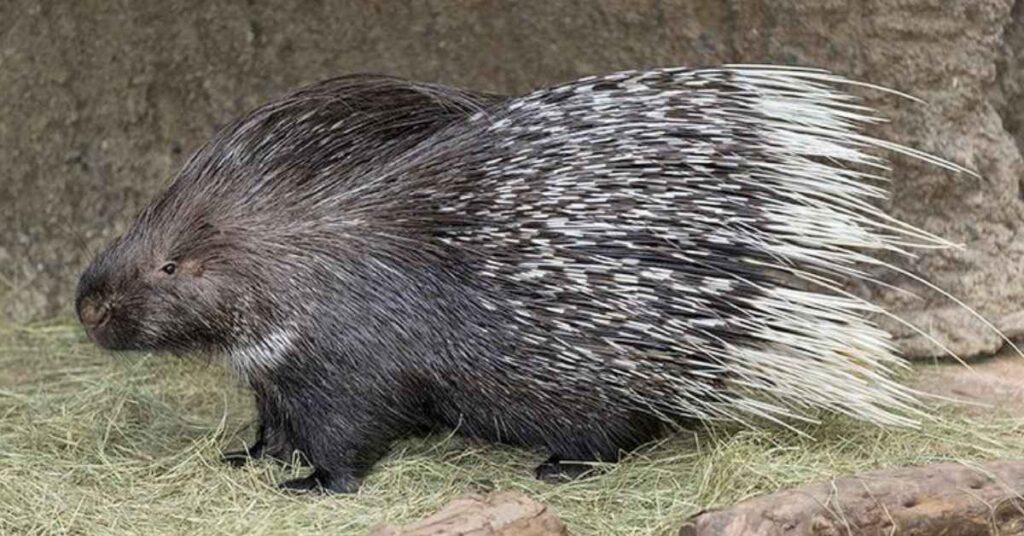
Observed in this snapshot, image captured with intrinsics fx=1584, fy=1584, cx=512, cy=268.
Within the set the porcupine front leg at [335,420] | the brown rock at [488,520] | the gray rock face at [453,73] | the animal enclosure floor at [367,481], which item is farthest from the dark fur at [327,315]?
the gray rock face at [453,73]

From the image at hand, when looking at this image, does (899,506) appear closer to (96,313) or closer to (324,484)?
(324,484)

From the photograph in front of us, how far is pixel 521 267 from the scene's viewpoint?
10.9 ft

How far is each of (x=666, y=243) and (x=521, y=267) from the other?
31 cm

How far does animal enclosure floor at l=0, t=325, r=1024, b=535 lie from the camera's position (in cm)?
321

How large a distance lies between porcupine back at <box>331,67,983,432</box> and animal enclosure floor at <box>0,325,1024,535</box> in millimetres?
131

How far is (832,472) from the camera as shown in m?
3.30

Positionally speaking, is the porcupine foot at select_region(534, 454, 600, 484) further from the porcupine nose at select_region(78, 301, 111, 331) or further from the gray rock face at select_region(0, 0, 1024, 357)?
the gray rock face at select_region(0, 0, 1024, 357)

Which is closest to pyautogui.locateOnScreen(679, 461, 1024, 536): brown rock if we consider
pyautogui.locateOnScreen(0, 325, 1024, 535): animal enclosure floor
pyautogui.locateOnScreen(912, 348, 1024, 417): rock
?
pyautogui.locateOnScreen(0, 325, 1024, 535): animal enclosure floor

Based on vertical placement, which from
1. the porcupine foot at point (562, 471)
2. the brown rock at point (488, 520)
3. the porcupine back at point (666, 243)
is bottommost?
the porcupine foot at point (562, 471)

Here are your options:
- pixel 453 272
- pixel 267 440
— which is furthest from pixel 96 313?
pixel 453 272

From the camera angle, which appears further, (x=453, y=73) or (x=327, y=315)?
(x=453, y=73)

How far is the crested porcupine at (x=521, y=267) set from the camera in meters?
3.26

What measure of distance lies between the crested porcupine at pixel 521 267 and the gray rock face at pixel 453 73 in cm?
50

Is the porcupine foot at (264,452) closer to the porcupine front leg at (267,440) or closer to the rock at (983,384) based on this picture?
the porcupine front leg at (267,440)
